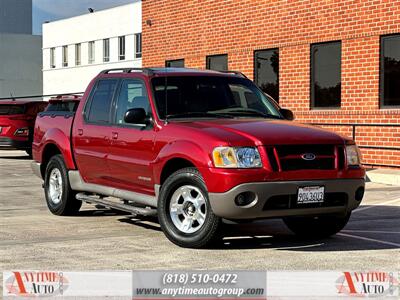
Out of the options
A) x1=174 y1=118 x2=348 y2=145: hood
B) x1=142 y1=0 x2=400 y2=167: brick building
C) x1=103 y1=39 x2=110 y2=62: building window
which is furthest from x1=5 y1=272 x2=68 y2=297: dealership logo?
x1=103 y1=39 x2=110 y2=62: building window

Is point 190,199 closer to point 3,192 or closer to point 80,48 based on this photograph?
point 3,192

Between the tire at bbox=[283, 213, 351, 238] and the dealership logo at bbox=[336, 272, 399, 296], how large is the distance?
2.29m

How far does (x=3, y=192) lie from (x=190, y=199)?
6693mm

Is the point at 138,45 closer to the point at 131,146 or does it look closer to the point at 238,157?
the point at 131,146

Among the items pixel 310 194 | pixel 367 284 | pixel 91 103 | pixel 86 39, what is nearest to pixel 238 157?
pixel 310 194

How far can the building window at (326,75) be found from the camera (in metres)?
18.1

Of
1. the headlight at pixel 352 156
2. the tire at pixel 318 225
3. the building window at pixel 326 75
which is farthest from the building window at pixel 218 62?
the headlight at pixel 352 156

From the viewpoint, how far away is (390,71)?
1666cm

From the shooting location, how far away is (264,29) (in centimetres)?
2003

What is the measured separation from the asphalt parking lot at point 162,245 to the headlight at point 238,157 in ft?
3.00

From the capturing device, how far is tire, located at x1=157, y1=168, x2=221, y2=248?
7691 millimetres

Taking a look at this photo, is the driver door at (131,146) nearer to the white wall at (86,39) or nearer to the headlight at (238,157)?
the headlight at (238,157)

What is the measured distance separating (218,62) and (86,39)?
38866 millimetres

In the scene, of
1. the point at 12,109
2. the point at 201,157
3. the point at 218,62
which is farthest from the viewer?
the point at 12,109
